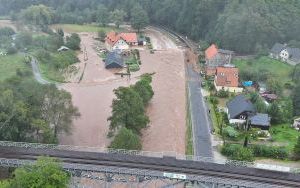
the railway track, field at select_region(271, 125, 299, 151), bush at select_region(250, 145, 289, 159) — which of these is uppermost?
the railway track

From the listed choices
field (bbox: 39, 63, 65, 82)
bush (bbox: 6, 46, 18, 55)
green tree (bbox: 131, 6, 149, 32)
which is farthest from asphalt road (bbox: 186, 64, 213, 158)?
bush (bbox: 6, 46, 18, 55)

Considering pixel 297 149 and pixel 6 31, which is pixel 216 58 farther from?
pixel 6 31

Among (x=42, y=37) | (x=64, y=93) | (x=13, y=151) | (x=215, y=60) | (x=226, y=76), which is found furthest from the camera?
(x=42, y=37)

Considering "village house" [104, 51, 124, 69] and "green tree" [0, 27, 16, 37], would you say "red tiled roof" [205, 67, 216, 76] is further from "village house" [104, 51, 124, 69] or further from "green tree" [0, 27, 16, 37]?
"green tree" [0, 27, 16, 37]

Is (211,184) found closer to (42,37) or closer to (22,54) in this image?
(22,54)

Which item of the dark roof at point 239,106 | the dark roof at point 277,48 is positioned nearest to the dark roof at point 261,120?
the dark roof at point 239,106

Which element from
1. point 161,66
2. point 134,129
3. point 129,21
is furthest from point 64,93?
point 129,21

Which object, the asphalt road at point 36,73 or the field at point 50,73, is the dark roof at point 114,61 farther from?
the asphalt road at point 36,73
